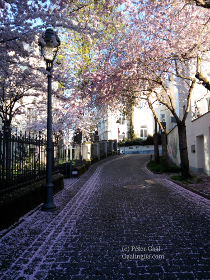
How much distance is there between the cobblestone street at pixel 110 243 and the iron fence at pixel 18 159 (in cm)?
98

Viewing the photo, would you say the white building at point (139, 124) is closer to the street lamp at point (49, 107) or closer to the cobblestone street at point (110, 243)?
the street lamp at point (49, 107)

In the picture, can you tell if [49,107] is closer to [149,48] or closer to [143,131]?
[149,48]

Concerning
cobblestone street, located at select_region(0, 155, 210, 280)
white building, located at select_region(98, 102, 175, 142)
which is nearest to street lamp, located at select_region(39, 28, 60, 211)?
cobblestone street, located at select_region(0, 155, 210, 280)

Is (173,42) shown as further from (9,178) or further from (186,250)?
(186,250)

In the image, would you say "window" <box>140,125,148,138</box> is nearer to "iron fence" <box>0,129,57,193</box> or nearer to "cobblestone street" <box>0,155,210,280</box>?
"iron fence" <box>0,129,57,193</box>

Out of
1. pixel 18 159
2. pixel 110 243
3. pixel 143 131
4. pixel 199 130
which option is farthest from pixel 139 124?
pixel 110 243

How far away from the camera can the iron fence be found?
6223 mm

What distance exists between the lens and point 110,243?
183 inches

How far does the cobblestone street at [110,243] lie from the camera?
3539 mm

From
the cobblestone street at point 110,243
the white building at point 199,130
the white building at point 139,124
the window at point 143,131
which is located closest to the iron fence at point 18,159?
the cobblestone street at point 110,243

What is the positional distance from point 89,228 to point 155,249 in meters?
1.73

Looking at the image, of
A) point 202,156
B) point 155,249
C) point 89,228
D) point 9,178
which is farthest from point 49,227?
point 202,156

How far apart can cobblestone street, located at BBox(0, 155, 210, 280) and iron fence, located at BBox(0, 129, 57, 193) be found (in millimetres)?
978

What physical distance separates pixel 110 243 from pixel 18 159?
3.69 m
